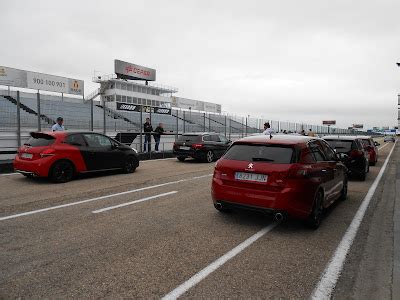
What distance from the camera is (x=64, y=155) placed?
9.48 m

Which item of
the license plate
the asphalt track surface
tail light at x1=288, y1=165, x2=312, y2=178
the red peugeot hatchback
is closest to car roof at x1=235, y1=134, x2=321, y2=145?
the red peugeot hatchback

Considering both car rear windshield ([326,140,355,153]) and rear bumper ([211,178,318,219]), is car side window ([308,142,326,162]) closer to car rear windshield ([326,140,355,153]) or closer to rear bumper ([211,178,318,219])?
rear bumper ([211,178,318,219])

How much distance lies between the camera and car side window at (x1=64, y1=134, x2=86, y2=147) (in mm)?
9750

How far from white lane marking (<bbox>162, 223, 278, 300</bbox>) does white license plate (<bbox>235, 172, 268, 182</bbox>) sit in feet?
2.76

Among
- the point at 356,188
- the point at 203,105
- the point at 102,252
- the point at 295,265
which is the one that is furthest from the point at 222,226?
the point at 203,105

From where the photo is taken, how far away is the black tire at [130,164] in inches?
453

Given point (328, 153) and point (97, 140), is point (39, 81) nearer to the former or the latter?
point (97, 140)

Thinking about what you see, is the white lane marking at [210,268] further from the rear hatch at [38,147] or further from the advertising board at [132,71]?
the advertising board at [132,71]

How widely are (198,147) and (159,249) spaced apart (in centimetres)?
1100

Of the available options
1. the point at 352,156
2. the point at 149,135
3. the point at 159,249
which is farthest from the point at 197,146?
the point at 159,249

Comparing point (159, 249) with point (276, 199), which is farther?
point (276, 199)

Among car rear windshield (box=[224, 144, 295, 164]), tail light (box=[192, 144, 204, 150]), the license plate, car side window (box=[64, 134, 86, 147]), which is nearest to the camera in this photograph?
car rear windshield (box=[224, 144, 295, 164])

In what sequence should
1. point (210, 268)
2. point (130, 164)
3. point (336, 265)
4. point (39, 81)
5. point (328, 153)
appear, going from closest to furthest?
1. point (210, 268)
2. point (336, 265)
3. point (328, 153)
4. point (130, 164)
5. point (39, 81)

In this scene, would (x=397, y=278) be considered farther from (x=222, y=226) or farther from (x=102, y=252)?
(x=102, y=252)
